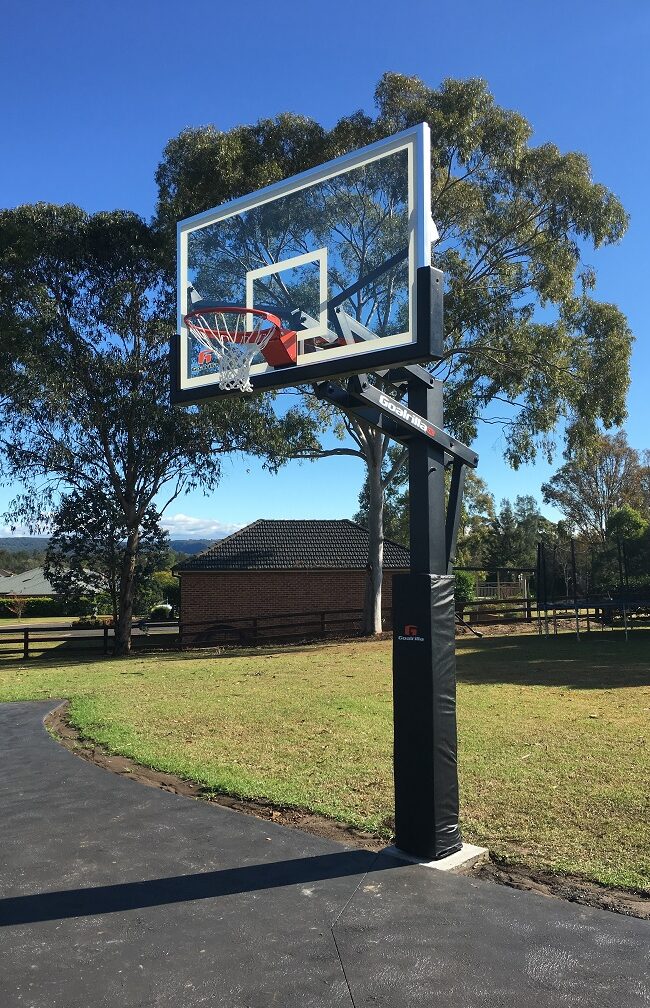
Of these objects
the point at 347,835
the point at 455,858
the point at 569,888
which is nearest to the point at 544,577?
the point at 347,835

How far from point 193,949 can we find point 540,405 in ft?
71.0

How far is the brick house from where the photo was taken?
26750mm

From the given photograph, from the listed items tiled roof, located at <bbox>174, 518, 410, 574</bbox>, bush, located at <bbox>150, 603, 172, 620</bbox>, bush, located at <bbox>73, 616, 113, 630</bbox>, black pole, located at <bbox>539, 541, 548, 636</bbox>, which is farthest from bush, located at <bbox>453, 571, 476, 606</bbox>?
bush, located at <bbox>73, 616, 113, 630</bbox>

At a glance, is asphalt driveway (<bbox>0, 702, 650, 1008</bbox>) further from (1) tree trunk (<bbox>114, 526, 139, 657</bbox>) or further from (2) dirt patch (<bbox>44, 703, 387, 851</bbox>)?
(1) tree trunk (<bbox>114, 526, 139, 657</bbox>)

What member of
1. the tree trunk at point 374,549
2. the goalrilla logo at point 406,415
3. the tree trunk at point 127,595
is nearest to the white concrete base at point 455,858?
the goalrilla logo at point 406,415

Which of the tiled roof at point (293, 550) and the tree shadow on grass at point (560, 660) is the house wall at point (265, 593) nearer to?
the tiled roof at point (293, 550)

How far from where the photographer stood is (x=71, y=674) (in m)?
16.3

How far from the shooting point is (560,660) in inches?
610

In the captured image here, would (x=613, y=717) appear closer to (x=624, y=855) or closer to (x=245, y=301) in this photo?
(x=624, y=855)

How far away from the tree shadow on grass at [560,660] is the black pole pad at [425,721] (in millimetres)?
7573

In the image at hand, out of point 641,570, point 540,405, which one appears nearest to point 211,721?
point 540,405

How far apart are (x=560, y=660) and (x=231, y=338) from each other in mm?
11648

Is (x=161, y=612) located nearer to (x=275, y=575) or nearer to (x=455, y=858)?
(x=275, y=575)

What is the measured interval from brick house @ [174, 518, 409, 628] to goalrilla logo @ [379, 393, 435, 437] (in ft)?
72.7
